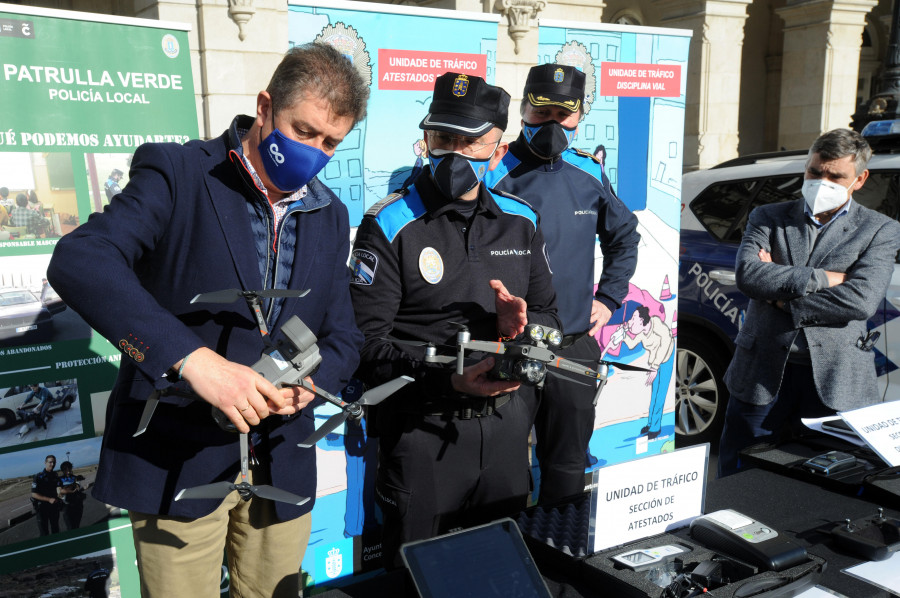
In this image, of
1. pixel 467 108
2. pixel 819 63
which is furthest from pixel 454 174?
pixel 819 63

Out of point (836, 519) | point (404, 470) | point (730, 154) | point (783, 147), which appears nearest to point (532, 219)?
point (404, 470)

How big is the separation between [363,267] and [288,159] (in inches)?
24.3

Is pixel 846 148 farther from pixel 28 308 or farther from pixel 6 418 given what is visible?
pixel 6 418

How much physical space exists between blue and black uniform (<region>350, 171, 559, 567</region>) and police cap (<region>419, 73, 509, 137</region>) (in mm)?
203

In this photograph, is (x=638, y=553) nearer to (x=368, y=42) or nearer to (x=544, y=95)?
(x=544, y=95)

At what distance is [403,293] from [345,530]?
1.36 metres

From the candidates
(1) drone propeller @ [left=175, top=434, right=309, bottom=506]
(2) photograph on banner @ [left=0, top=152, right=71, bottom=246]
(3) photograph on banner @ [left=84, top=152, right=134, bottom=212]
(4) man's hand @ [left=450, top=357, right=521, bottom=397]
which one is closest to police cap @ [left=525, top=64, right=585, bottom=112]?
(4) man's hand @ [left=450, top=357, right=521, bottom=397]

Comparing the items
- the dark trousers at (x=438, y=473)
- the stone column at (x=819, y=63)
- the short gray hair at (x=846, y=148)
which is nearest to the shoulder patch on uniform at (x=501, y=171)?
the dark trousers at (x=438, y=473)

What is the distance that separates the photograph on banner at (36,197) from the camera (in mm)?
2514

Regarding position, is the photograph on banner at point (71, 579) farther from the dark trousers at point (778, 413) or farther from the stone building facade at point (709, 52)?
the stone building facade at point (709, 52)

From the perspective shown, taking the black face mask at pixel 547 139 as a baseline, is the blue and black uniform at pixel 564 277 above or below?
below

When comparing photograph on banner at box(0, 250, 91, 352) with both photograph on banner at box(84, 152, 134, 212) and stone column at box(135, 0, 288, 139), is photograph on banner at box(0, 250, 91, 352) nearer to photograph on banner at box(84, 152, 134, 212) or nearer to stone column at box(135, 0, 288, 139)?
photograph on banner at box(84, 152, 134, 212)

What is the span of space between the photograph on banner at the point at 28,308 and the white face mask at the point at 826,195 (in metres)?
2.97

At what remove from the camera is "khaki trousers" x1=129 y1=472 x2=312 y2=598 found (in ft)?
6.06
